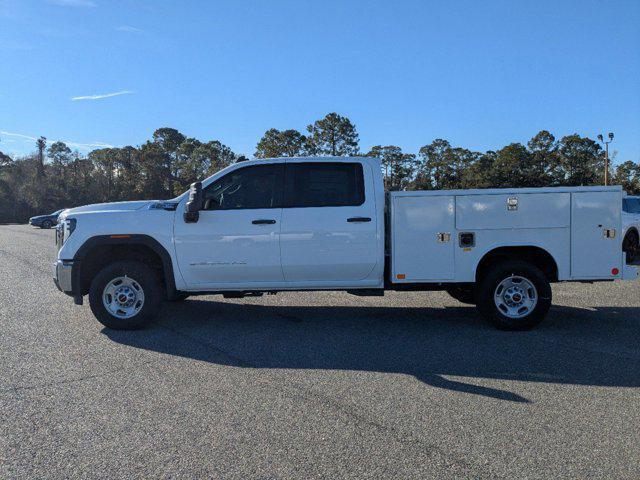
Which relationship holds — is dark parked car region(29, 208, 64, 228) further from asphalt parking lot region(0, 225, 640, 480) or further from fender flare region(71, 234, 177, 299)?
fender flare region(71, 234, 177, 299)

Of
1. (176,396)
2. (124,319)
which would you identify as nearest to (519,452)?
(176,396)

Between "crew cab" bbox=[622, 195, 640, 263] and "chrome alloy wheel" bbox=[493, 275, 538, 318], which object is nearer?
"chrome alloy wheel" bbox=[493, 275, 538, 318]

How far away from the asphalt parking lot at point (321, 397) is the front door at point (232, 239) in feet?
2.38

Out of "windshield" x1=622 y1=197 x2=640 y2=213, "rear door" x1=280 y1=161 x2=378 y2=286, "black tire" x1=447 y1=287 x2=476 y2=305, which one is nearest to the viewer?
"rear door" x1=280 y1=161 x2=378 y2=286

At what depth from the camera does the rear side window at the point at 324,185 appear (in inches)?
276

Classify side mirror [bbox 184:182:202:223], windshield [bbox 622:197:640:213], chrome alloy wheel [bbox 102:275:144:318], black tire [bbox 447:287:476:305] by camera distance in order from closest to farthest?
side mirror [bbox 184:182:202:223]
chrome alloy wheel [bbox 102:275:144:318]
black tire [bbox 447:287:476:305]
windshield [bbox 622:197:640:213]

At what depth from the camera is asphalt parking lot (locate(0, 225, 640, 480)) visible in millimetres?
3508

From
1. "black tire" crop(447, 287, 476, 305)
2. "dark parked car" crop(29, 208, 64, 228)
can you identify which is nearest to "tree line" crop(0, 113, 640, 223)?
"dark parked car" crop(29, 208, 64, 228)

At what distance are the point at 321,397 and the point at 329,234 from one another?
2.63 meters

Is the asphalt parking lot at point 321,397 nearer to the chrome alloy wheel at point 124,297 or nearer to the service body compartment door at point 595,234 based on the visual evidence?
the chrome alloy wheel at point 124,297

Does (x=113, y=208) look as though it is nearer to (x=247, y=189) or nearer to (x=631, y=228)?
(x=247, y=189)

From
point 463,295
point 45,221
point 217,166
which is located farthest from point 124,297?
point 217,166

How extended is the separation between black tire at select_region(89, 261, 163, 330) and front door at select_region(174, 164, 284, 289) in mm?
465

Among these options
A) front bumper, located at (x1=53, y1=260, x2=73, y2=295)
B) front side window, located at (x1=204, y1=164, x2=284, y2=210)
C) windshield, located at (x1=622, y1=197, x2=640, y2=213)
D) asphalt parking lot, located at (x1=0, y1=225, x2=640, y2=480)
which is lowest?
asphalt parking lot, located at (x1=0, y1=225, x2=640, y2=480)
